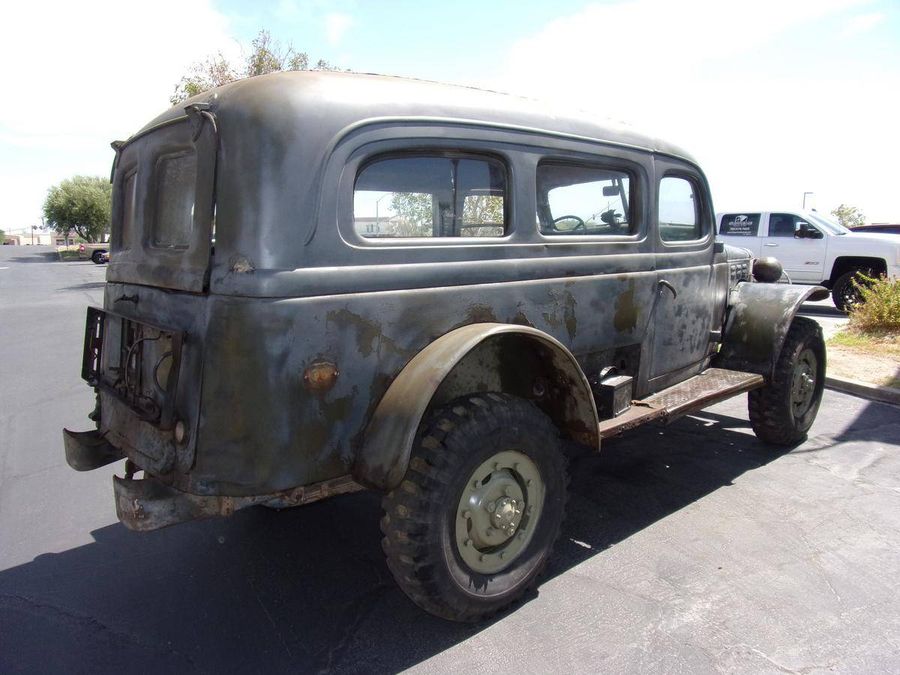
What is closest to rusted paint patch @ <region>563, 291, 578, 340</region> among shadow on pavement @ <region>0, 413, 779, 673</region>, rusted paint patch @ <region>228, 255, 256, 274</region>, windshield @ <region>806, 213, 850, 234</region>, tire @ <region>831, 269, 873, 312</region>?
shadow on pavement @ <region>0, 413, 779, 673</region>

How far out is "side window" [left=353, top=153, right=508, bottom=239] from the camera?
2543 millimetres

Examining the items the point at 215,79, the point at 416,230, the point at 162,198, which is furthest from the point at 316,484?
the point at 215,79

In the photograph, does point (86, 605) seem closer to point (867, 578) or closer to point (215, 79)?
point (867, 578)

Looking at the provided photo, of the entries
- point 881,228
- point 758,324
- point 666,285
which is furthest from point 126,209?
point 881,228

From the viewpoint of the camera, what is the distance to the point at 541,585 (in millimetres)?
2994

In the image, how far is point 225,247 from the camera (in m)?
2.24

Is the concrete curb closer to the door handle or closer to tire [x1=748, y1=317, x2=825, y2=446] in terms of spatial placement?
tire [x1=748, y1=317, x2=825, y2=446]

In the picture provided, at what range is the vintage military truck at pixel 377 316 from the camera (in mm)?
2234

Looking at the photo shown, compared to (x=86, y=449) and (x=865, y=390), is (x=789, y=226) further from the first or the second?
(x=86, y=449)

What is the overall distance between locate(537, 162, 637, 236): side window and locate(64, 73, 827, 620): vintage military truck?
0.05 feet

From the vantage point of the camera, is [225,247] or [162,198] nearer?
[225,247]

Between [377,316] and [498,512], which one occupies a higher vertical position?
[377,316]

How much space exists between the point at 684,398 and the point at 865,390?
3.74 m

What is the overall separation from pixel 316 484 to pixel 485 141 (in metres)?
1.58
